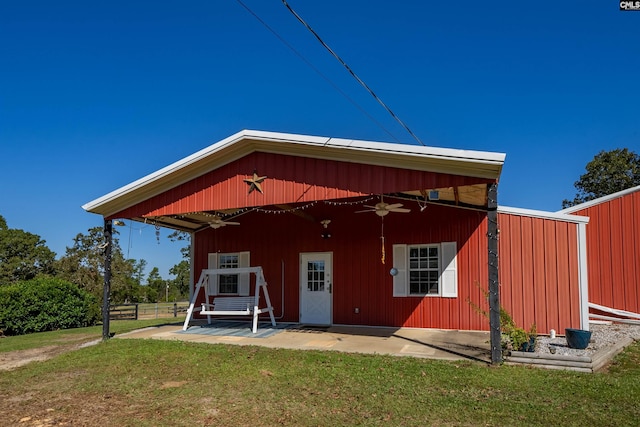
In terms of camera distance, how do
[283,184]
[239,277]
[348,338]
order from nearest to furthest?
[283,184] < [348,338] < [239,277]

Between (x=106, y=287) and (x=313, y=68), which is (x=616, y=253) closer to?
(x=313, y=68)

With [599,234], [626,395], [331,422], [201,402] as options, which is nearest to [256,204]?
[201,402]

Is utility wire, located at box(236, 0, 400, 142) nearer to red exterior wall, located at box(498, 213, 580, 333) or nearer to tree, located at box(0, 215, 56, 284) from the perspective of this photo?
red exterior wall, located at box(498, 213, 580, 333)

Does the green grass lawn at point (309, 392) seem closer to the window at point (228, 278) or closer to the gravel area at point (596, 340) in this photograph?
the gravel area at point (596, 340)

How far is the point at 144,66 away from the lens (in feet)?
41.1

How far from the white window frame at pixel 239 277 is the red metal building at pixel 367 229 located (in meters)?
0.04

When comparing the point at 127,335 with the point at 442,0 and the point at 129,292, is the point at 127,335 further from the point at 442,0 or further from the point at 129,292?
the point at 129,292

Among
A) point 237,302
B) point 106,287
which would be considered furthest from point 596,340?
point 106,287

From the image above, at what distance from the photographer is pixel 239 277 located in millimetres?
11734

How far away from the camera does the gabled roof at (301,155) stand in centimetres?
651

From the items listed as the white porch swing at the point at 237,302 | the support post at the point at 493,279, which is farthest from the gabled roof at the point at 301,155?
the white porch swing at the point at 237,302

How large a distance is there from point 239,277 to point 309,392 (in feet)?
22.5

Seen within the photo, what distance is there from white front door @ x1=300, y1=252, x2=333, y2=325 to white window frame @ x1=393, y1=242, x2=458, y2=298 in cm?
169

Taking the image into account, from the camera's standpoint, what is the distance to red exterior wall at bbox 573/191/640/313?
985 centimetres
